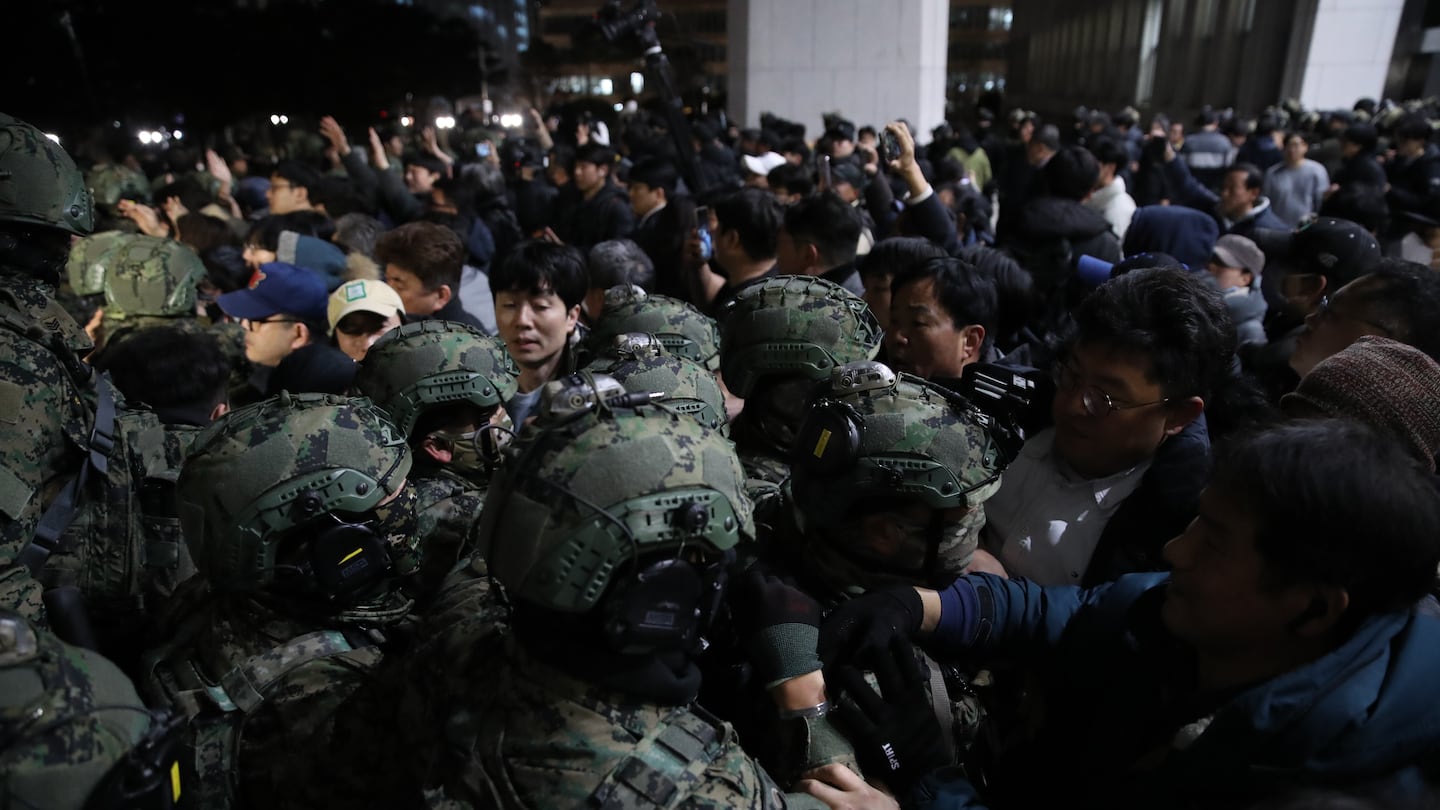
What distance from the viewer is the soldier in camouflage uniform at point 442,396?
115 inches

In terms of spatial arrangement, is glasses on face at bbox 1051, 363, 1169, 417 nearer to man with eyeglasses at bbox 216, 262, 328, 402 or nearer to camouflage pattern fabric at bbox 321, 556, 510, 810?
camouflage pattern fabric at bbox 321, 556, 510, 810

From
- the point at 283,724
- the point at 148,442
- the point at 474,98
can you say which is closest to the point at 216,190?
the point at 148,442

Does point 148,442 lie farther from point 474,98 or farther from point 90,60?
point 474,98

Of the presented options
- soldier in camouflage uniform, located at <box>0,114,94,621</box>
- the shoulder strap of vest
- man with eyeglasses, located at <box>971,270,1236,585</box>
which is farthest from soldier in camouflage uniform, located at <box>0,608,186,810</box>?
man with eyeglasses, located at <box>971,270,1236,585</box>

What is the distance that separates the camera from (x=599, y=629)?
161cm

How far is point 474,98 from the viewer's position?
2594 centimetres

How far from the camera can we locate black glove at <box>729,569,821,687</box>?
6.33 ft

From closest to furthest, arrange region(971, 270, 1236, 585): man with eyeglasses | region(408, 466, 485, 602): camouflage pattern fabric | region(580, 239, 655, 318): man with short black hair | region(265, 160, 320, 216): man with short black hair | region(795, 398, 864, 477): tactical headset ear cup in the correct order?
region(795, 398, 864, 477): tactical headset ear cup
region(971, 270, 1236, 585): man with eyeglasses
region(408, 466, 485, 602): camouflage pattern fabric
region(580, 239, 655, 318): man with short black hair
region(265, 160, 320, 216): man with short black hair

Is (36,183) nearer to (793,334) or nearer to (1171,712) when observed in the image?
(793,334)

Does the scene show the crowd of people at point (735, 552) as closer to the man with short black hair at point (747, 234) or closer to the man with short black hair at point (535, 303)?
the man with short black hair at point (535, 303)

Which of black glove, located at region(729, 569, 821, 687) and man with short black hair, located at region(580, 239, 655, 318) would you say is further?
man with short black hair, located at region(580, 239, 655, 318)

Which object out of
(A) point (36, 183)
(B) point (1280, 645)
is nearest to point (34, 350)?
(A) point (36, 183)

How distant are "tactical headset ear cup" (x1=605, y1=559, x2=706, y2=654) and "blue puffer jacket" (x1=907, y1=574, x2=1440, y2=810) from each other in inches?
25.8

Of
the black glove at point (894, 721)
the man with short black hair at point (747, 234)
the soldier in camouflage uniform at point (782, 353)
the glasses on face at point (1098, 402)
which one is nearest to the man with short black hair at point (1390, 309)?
the glasses on face at point (1098, 402)
